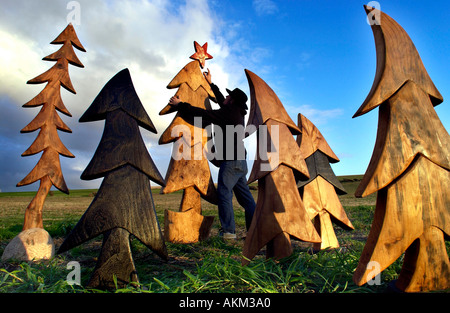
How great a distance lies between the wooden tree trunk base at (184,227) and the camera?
4664mm

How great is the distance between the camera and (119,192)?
2.46 metres

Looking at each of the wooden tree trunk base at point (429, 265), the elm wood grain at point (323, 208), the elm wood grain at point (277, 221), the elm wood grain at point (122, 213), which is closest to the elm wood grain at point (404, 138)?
the wooden tree trunk base at point (429, 265)

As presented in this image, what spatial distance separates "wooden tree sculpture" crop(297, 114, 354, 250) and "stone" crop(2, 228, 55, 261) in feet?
12.5

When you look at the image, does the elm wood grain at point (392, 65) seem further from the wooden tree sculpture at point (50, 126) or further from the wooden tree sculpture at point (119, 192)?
the wooden tree sculpture at point (50, 126)

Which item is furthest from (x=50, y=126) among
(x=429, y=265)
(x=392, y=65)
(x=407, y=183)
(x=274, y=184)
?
(x=429, y=265)

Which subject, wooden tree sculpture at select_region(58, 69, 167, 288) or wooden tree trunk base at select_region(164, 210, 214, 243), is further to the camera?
wooden tree trunk base at select_region(164, 210, 214, 243)

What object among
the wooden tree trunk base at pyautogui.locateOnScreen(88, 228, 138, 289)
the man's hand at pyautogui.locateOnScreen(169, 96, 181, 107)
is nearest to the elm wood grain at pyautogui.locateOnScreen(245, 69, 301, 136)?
the wooden tree trunk base at pyautogui.locateOnScreen(88, 228, 138, 289)

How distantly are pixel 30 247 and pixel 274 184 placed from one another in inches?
136

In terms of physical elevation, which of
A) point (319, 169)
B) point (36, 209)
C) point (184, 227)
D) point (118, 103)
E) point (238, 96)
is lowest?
point (184, 227)

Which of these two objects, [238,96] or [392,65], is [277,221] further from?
[238,96]

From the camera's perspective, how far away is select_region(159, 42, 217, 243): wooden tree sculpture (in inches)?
188

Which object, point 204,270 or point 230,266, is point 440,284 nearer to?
point 230,266

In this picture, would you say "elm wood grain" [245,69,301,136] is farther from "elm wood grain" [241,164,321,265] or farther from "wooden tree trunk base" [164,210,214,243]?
"wooden tree trunk base" [164,210,214,243]

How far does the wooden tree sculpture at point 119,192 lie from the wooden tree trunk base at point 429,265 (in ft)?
6.76
